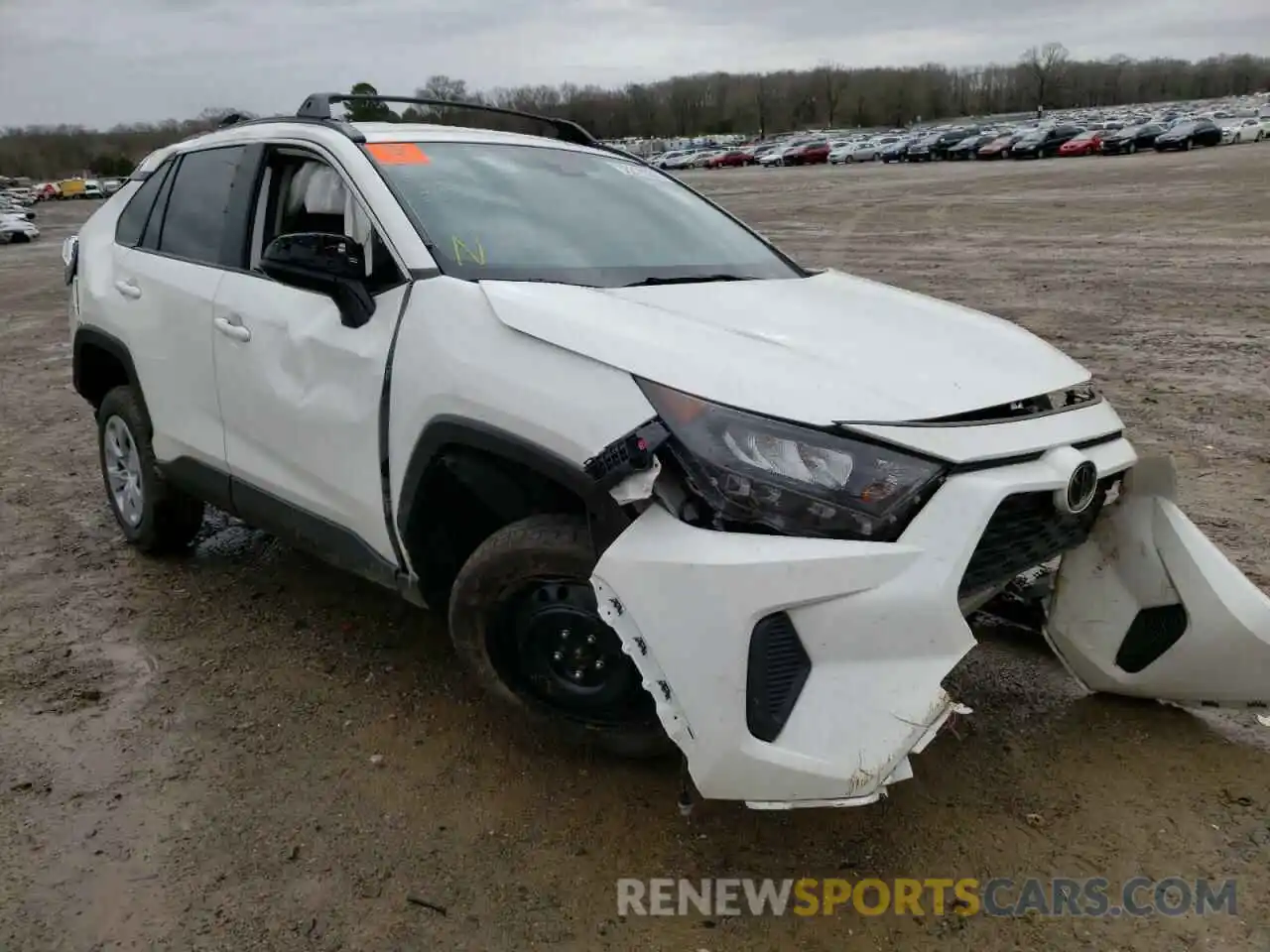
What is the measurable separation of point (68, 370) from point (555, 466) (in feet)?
29.6

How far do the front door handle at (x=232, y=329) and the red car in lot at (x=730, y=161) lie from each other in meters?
72.6

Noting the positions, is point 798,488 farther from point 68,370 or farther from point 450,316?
point 68,370

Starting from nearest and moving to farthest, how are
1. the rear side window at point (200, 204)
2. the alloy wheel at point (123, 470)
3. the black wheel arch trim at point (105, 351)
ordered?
the rear side window at point (200, 204) → the black wheel arch trim at point (105, 351) → the alloy wheel at point (123, 470)

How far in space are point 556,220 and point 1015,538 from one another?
68.3 inches

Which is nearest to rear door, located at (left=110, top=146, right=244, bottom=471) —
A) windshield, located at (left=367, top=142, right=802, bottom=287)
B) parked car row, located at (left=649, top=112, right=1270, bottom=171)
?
windshield, located at (left=367, top=142, right=802, bottom=287)

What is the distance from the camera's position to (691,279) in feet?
10.6

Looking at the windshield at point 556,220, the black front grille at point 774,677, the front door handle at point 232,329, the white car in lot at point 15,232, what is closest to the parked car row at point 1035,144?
the white car in lot at point 15,232

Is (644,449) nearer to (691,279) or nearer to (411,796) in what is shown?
(691,279)

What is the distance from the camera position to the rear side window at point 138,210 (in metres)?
4.36

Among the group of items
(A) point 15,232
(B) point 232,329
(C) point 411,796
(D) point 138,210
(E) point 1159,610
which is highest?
(D) point 138,210

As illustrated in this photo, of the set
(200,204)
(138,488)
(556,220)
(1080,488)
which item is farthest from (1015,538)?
(138,488)

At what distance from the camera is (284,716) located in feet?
10.8

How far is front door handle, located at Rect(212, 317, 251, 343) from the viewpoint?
3421 millimetres

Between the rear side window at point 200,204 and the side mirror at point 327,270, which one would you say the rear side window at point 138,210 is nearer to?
the rear side window at point 200,204
